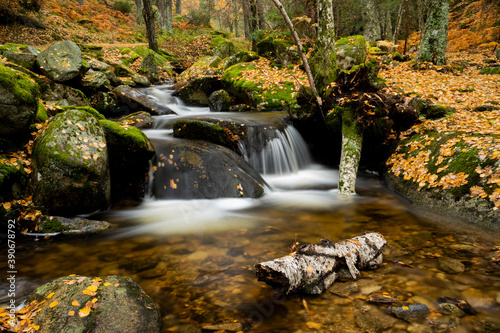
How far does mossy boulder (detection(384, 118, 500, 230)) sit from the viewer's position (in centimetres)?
408

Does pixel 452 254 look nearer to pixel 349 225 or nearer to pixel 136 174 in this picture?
pixel 349 225

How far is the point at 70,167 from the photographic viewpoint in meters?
4.59

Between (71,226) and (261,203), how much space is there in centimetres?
361

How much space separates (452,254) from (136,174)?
6045mm

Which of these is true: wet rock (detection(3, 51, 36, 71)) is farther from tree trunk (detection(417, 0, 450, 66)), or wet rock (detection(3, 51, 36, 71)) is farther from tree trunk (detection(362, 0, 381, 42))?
tree trunk (detection(362, 0, 381, 42))

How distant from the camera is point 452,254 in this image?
10.8 ft

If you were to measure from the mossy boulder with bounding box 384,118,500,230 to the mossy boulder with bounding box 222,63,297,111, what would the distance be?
536 centimetres

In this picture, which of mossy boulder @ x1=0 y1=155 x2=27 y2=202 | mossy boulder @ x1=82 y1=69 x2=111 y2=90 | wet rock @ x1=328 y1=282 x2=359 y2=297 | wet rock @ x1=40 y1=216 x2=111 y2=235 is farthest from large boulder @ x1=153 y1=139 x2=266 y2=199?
mossy boulder @ x1=82 y1=69 x2=111 y2=90

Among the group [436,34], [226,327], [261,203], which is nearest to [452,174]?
[261,203]

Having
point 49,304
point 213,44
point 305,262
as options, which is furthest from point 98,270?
point 213,44

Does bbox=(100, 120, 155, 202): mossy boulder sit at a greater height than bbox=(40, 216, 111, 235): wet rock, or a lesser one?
greater

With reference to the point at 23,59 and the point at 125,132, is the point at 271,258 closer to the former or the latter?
the point at 125,132

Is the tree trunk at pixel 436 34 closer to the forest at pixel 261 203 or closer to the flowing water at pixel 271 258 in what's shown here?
the forest at pixel 261 203

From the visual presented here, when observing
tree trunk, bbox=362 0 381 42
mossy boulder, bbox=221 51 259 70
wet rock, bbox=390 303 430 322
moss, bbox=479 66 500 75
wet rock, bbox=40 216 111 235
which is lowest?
wet rock, bbox=390 303 430 322
